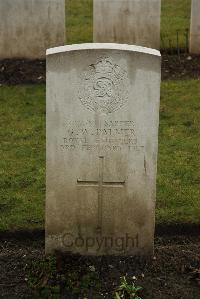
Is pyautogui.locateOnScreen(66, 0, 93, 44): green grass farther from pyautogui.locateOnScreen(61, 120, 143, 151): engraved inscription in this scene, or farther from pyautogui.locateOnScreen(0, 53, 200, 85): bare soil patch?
pyautogui.locateOnScreen(61, 120, 143, 151): engraved inscription

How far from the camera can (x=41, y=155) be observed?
7.47 meters

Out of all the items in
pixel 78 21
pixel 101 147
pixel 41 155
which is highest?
pixel 78 21

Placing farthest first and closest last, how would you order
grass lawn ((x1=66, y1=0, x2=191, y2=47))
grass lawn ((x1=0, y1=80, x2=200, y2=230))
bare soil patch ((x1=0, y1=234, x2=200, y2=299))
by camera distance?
grass lawn ((x1=66, y1=0, x2=191, y2=47)) < grass lawn ((x1=0, y1=80, x2=200, y2=230)) < bare soil patch ((x1=0, y1=234, x2=200, y2=299))

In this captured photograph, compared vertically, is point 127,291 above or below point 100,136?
below

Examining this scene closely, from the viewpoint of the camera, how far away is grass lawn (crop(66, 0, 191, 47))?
38.7ft

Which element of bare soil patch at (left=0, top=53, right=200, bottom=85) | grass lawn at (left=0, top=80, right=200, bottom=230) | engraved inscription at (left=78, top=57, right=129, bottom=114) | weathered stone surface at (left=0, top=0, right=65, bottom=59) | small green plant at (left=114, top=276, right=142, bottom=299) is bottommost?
small green plant at (left=114, top=276, right=142, bottom=299)

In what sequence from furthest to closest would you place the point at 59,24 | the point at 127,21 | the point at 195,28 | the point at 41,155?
the point at 195,28 → the point at 127,21 → the point at 59,24 → the point at 41,155

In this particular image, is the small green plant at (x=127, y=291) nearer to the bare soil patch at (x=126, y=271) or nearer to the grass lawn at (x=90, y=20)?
the bare soil patch at (x=126, y=271)

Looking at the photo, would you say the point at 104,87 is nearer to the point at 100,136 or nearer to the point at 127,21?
the point at 100,136

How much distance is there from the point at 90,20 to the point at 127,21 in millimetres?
2490

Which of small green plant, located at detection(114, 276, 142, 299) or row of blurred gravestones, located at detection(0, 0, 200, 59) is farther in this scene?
row of blurred gravestones, located at detection(0, 0, 200, 59)

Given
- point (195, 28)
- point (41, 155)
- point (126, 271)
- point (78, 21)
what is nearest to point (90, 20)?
point (78, 21)

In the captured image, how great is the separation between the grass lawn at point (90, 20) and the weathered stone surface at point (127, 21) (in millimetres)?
713

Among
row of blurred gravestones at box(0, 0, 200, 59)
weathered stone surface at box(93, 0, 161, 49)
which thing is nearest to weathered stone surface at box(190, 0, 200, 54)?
row of blurred gravestones at box(0, 0, 200, 59)
